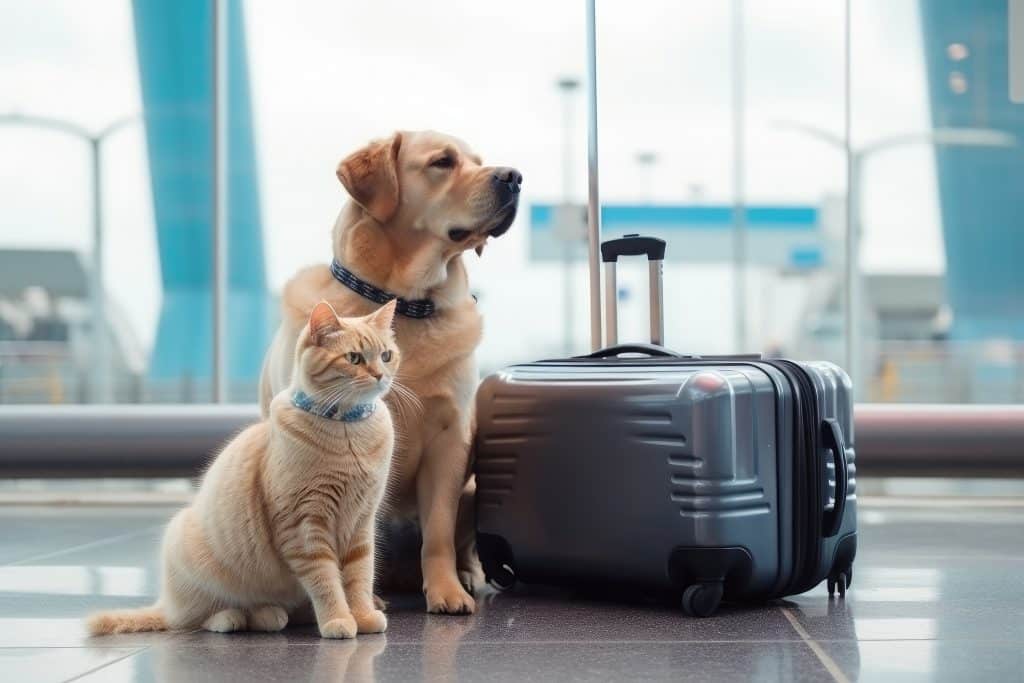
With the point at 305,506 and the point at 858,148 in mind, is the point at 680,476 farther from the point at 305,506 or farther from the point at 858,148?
the point at 858,148

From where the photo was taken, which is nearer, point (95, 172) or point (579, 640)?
point (579, 640)

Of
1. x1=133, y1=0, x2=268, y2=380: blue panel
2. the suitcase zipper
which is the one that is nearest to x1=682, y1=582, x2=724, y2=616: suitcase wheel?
the suitcase zipper

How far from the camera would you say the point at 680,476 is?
2.10 meters

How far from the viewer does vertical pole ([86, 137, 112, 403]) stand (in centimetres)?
544

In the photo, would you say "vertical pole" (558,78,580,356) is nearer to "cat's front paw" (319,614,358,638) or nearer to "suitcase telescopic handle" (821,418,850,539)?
"suitcase telescopic handle" (821,418,850,539)

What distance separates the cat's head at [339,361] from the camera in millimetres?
1873

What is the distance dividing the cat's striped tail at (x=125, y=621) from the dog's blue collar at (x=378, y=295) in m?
0.73

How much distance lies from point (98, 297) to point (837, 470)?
14.1 ft

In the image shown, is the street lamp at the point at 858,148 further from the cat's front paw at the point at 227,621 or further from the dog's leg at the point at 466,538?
the cat's front paw at the point at 227,621

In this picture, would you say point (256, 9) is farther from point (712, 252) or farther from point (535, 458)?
point (535, 458)

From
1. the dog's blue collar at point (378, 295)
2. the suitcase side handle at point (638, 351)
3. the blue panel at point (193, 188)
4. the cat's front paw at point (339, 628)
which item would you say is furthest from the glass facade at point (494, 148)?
the cat's front paw at point (339, 628)

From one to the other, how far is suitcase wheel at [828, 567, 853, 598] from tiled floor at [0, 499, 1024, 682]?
0.13 feet

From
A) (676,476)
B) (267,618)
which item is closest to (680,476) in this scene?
(676,476)

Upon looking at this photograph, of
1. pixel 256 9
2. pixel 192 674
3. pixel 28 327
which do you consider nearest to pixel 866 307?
pixel 256 9
